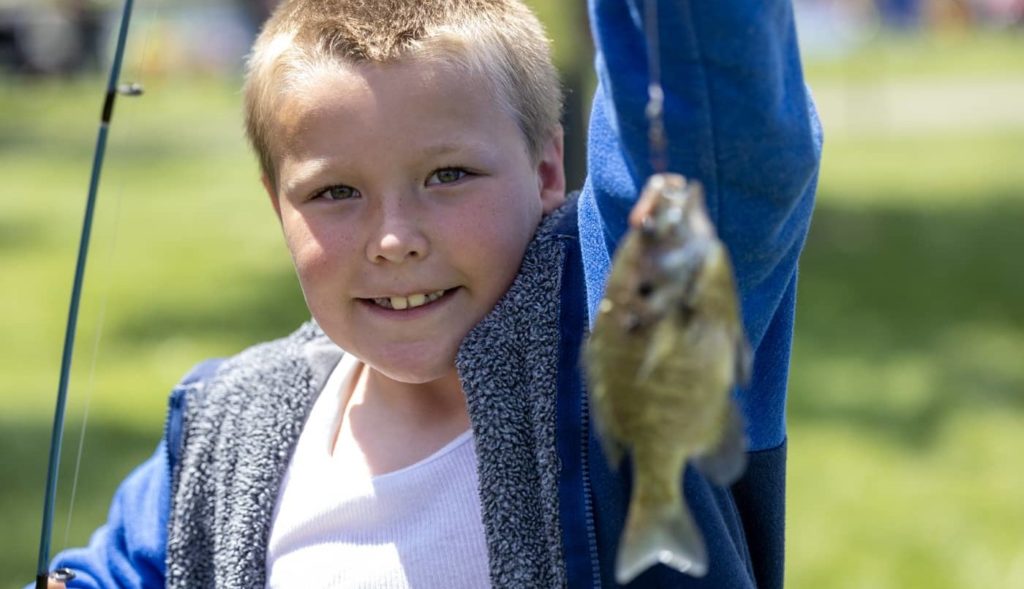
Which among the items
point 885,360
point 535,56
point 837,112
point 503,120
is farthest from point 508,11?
point 837,112

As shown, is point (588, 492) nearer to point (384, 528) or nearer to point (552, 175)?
point (384, 528)

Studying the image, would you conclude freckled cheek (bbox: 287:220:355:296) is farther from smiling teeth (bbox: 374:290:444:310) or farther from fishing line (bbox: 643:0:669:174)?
fishing line (bbox: 643:0:669:174)

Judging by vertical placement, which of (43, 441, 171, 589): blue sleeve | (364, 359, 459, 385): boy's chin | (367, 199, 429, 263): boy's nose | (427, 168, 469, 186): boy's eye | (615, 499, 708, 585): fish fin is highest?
(427, 168, 469, 186): boy's eye

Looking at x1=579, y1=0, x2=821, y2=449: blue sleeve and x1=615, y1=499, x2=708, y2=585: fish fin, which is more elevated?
x1=579, y1=0, x2=821, y2=449: blue sleeve

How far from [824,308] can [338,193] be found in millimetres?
6771

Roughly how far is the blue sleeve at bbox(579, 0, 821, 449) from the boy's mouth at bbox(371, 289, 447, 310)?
1.46ft

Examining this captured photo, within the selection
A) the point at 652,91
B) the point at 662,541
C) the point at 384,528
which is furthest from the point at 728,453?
the point at 384,528

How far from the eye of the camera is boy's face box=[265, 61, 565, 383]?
7.27ft

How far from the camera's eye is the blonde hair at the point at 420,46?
2.25 m

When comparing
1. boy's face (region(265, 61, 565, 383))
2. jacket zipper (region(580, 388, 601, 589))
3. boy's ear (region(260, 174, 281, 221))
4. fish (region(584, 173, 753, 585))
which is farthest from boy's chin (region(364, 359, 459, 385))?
fish (region(584, 173, 753, 585))

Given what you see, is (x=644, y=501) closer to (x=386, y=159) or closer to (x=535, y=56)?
(x=386, y=159)

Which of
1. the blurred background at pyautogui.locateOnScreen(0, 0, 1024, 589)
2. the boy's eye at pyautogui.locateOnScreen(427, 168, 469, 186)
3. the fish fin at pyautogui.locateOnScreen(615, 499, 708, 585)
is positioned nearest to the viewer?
the fish fin at pyautogui.locateOnScreen(615, 499, 708, 585)

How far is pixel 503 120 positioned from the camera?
7.48 ft

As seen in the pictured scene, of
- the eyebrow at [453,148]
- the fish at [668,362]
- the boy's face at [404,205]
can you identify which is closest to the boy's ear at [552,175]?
the boy's face at [404,205]
